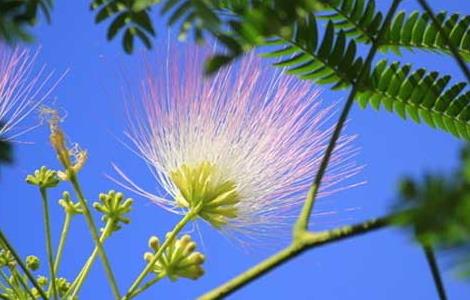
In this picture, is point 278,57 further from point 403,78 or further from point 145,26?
point 145,26

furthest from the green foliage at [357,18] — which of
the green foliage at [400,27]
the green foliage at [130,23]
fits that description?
the green foliage at [130,23]

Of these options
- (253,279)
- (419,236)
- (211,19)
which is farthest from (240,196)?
(419,236)

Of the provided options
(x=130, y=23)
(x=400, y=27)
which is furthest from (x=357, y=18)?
(x=130, y=23)

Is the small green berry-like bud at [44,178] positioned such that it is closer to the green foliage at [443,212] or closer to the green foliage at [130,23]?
the green foliage at [130,23]

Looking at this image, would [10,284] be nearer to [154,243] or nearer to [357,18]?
[154,243]

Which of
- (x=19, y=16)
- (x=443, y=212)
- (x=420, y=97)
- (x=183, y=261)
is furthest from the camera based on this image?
(x=420, y=97)
